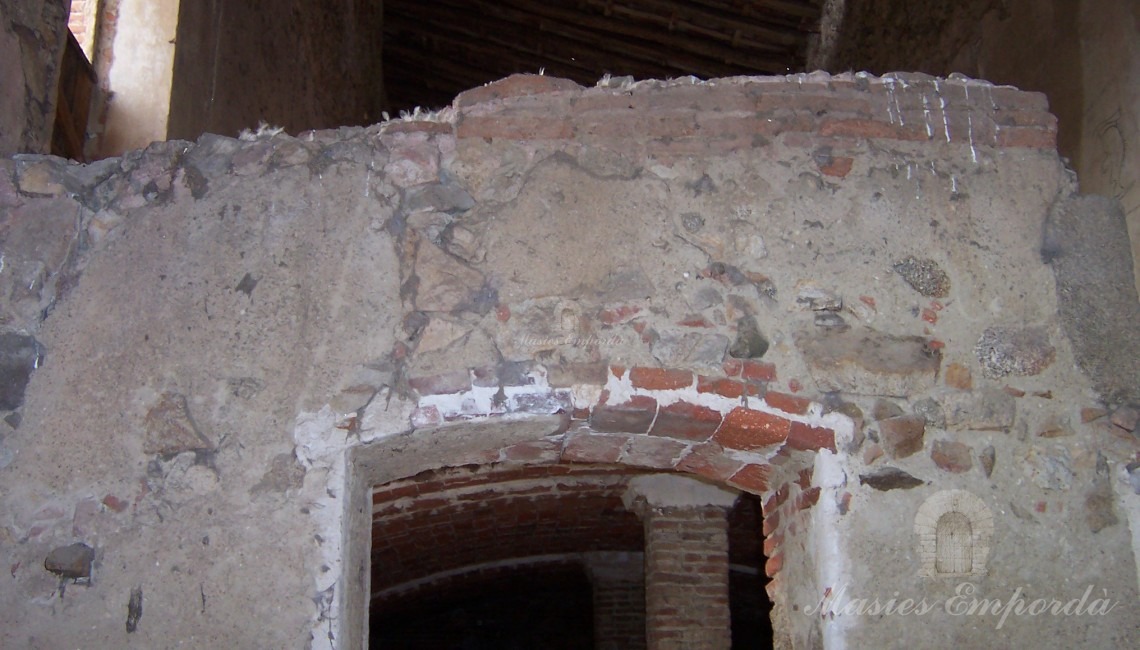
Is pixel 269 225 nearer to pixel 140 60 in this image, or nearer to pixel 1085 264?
pixel 140 60

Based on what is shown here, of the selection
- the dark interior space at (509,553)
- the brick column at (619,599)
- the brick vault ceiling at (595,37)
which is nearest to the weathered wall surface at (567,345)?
the dark interior space at (509,553)

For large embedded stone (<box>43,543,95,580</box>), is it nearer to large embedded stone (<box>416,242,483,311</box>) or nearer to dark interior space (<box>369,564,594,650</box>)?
large embedded stone (<box>416,242,483,311</box>)

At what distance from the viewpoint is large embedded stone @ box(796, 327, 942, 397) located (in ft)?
8.68

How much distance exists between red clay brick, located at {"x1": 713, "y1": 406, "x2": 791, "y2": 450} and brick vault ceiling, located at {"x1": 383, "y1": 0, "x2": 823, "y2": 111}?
15.4 feet

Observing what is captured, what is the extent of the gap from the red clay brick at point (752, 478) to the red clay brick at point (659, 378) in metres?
0.40

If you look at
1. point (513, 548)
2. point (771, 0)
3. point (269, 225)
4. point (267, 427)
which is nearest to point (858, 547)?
point (267, 427)

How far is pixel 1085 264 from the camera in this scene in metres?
2.81

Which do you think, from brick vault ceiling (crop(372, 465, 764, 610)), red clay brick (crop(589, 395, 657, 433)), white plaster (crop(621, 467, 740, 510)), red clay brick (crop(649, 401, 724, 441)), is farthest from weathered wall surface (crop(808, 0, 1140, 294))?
brick vault ceiling (crop(372, 465, 764, 610))

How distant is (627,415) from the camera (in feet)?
8.56

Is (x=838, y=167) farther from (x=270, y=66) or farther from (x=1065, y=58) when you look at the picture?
→ (x=270, y=66)

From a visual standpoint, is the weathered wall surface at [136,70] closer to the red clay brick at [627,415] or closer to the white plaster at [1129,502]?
the red clay brick at [627,415]

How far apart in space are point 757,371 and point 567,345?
0.49 meters

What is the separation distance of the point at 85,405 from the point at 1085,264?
8.85 feet

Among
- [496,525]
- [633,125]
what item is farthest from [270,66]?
[633,125]
